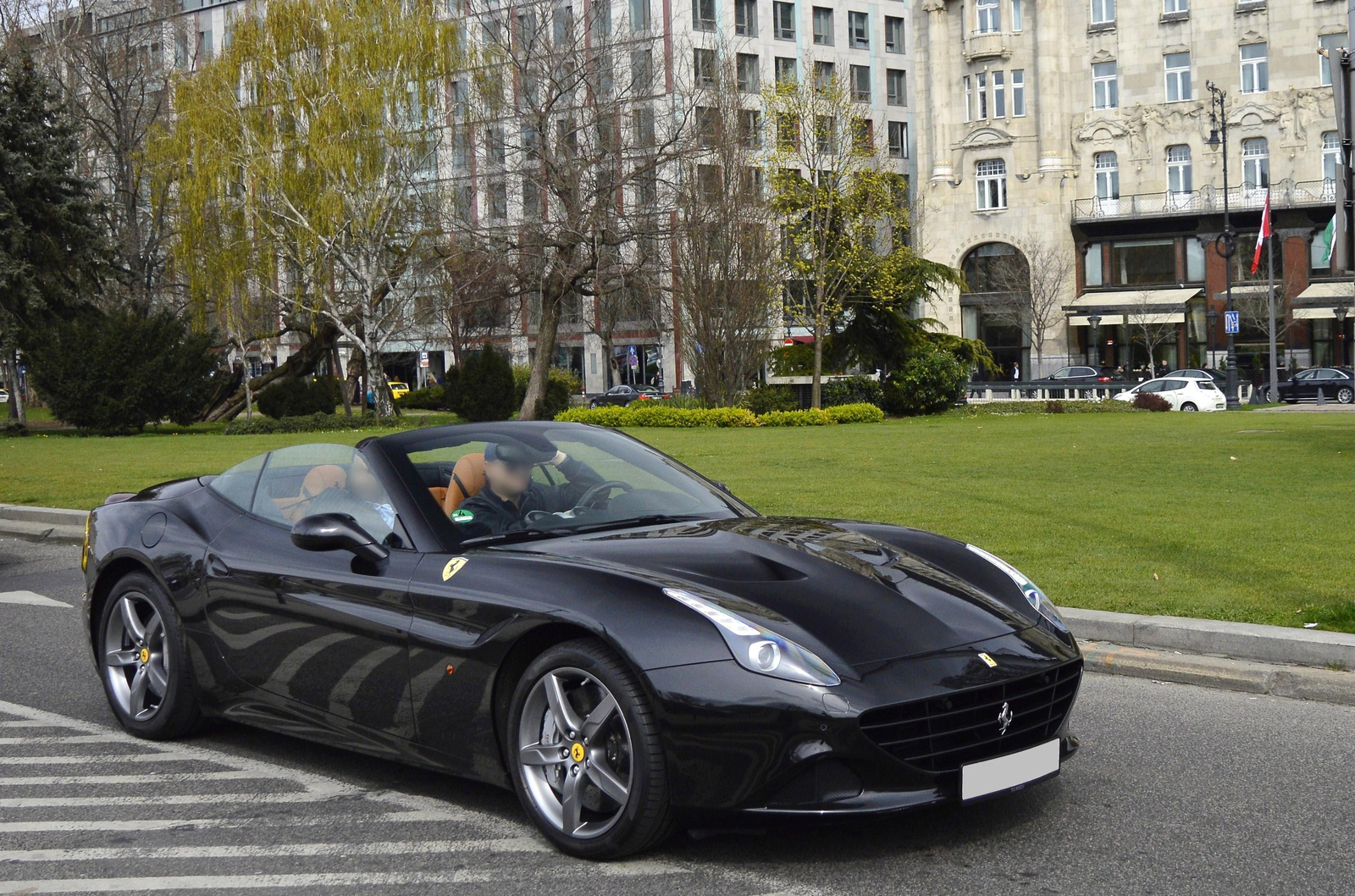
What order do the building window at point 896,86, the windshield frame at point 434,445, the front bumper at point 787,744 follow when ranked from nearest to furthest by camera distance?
the front bumper at point 787,744
the windshield frame at point 434,445
the building window at point 896,86

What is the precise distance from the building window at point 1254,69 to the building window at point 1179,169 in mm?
3857

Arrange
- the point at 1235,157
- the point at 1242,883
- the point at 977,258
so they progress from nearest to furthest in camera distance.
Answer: the point at 1242,883
the point at 1235,157
the point at 977,258

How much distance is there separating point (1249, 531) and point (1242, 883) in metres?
7.83

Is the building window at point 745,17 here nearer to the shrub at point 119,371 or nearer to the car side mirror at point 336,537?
the shrub at point 119,371

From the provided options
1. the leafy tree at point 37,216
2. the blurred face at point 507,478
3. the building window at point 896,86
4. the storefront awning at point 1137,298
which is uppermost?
the building window at point 896,86

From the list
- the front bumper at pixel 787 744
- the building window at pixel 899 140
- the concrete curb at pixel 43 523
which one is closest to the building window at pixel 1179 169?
the building window at pixel 899 140

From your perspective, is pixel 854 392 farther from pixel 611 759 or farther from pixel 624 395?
pixel 611 759

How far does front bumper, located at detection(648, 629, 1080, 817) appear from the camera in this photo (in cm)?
386

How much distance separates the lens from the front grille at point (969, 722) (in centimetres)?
394

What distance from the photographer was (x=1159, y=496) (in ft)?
46.2

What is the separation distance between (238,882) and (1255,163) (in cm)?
7029

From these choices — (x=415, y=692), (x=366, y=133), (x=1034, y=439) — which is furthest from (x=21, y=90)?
(x=415, y=692)

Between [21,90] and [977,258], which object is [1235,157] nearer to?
[977,258]

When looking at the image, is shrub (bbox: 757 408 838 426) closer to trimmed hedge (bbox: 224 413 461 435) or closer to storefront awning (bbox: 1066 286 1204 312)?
trimmed hedge (bbox: 224 413 461 435)
